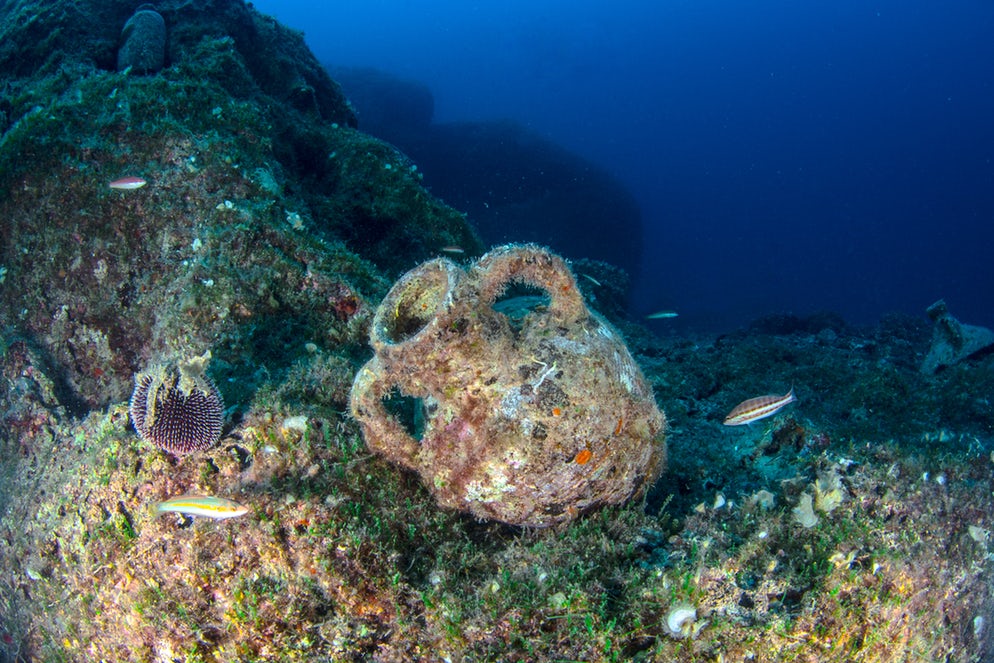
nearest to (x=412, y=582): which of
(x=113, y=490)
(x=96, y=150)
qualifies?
(x=113, y=490)

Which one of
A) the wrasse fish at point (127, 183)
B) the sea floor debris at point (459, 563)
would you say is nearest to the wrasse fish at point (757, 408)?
the sea floor debris at point (459, 563)

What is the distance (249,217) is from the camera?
500cm

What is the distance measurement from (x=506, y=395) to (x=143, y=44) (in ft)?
26.6

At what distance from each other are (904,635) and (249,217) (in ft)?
20.2

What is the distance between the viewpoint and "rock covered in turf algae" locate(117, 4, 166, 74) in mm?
7078

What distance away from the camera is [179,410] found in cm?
317

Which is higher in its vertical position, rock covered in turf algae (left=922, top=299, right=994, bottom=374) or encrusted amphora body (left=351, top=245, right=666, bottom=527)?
encrusted amphora body (left=351, top=245, right=666, bottom=527)

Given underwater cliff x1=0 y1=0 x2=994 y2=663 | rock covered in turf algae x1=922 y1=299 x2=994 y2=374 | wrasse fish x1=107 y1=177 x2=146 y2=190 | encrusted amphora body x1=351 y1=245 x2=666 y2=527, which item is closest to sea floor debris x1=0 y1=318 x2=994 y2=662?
underwater cliff x1=0 y1=0 x2=994 y2=663

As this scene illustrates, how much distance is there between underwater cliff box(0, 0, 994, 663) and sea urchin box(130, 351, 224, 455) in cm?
14

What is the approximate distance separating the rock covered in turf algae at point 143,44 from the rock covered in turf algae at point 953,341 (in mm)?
12606

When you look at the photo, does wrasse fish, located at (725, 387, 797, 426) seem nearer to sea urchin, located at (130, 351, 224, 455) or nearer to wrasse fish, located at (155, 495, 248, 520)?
wrasse fish, located at (155, 495, 248, 520)

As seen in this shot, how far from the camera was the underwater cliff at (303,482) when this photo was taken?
2881 mm

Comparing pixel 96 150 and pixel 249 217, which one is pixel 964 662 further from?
pixel 96 150

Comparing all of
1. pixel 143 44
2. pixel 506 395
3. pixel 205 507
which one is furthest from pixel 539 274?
pixel 143 44
